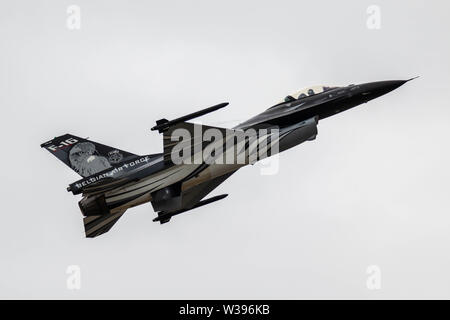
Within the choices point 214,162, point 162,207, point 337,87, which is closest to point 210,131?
point 214,162

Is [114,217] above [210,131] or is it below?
below

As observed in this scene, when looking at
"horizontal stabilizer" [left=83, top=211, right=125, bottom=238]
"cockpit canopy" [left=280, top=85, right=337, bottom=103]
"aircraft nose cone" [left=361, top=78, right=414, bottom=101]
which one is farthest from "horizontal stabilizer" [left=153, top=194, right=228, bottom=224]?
"aircraft nose cone" [left=361, top=78, right=414, bottom=101]

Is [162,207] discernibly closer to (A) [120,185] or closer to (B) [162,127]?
(A) [120,185]

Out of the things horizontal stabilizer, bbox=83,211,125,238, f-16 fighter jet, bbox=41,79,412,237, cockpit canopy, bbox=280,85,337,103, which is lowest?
horizontal stabilizer, bbox=83,211,125,238

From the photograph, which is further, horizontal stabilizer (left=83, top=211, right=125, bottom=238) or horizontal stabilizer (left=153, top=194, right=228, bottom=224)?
horizontal stabilizer (left=153, top=194, right=228, bottom=224)

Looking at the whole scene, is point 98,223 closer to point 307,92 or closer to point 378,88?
point 307,92

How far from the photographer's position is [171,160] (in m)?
31.0

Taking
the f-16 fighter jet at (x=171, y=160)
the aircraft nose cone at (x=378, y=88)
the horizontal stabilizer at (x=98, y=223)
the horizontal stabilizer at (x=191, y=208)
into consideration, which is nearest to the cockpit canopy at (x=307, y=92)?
the f-16 fighter jet at (x=171, y=160)

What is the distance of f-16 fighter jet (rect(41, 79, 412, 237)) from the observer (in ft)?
101

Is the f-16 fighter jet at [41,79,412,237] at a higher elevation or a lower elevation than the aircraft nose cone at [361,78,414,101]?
lower

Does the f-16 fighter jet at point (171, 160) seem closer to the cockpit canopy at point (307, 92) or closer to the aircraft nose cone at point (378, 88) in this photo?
the cockpit canopy at point (307, 92)

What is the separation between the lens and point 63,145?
31688 mm

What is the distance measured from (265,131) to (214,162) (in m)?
2.00

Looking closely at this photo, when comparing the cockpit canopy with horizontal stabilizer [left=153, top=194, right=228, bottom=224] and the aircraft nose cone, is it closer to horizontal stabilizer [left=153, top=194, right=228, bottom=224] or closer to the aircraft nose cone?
the aircraft nose cone
